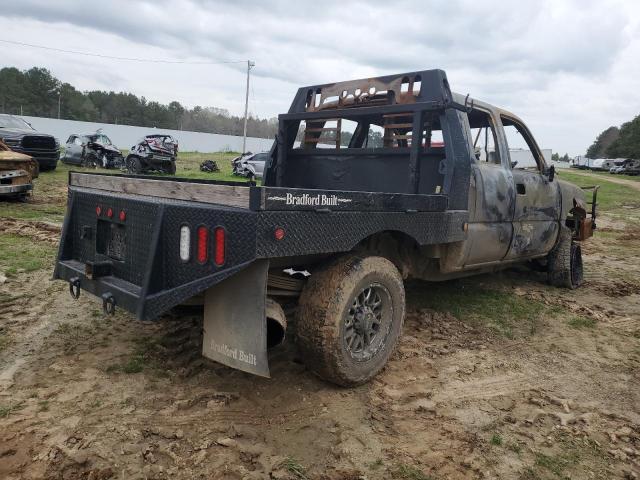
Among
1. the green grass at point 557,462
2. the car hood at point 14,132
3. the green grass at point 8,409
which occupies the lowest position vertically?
the green grass at point 8,409

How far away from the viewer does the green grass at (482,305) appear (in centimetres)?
487

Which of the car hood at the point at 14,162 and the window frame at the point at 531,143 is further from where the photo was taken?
the car hood at the point at 14,162

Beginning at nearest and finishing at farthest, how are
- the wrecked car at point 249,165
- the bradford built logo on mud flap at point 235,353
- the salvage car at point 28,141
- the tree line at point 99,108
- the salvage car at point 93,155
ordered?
the bradford built logo on mud flap at point 235,353
the salvage car at point 28,141
the salvage car at point 93,155
the wrecked car at point 249,165
the tree line at point 99,108

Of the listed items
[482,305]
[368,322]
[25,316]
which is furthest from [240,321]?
[482,305]

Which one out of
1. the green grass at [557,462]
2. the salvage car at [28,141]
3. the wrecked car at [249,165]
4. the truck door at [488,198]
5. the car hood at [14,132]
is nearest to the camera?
the green grass at [557,462]

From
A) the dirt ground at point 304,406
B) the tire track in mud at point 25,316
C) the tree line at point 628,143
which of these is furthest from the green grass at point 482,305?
the tree line at point 628,143

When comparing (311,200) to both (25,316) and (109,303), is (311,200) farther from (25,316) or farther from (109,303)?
(25,316)

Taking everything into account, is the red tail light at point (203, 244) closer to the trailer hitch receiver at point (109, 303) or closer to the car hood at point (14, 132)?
the trailer hitch receiver at point (109, 303)

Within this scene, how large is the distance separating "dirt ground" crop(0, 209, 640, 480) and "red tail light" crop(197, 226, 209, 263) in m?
0.91

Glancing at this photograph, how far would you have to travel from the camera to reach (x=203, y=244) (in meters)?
2.73

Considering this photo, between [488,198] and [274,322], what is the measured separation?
248 cm

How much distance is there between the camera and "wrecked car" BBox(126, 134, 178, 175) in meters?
20.1

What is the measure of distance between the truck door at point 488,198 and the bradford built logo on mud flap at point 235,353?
230cm

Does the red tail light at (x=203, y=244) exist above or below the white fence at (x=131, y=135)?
below
